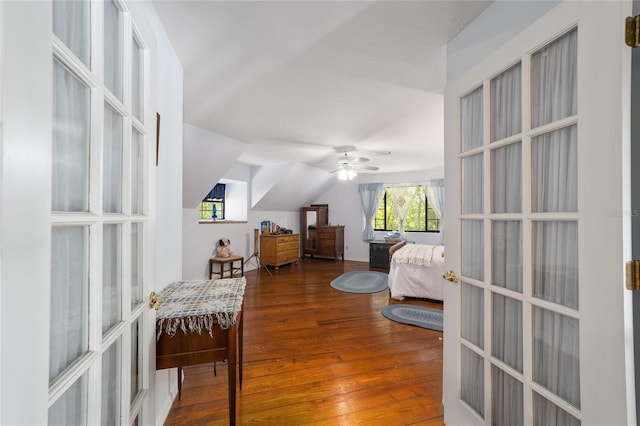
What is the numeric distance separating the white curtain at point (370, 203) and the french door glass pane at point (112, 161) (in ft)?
19.5

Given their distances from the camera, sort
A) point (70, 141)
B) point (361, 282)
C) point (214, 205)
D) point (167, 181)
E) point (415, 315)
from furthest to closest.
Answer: point (214, 205), point (361, 282), point (415, 315), point (167, 181), point (70, 141)

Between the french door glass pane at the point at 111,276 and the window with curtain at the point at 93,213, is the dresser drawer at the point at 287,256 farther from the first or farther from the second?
the french door glass pane at the point at 111,276

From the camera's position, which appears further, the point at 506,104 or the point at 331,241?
the point at 331,241

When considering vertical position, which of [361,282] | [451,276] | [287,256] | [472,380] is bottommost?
[361,282]

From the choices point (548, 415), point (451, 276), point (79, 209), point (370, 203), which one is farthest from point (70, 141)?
point (370, 203)

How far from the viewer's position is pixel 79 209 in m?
0.65

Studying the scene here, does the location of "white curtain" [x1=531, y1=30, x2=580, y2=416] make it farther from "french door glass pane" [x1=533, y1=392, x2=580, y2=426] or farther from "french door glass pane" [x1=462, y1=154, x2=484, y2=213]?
"french door glass pane" [x1=462, y1=154, x2=484, y2=213]

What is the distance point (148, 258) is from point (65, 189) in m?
0.48

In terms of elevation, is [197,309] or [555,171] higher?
[555,171]

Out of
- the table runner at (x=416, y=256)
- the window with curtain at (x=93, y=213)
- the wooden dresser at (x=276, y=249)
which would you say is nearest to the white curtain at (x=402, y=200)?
the table runner at (x=416, y=256)

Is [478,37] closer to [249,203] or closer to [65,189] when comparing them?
[65,189]

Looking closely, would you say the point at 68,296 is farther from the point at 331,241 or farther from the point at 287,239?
the point at 331,241

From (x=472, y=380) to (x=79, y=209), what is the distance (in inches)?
68.5

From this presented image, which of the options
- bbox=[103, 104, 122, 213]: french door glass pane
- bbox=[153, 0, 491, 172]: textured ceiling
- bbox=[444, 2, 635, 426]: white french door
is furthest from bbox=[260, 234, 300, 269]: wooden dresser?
bbox=[103, 104, 122, 213]: french door glass pane
